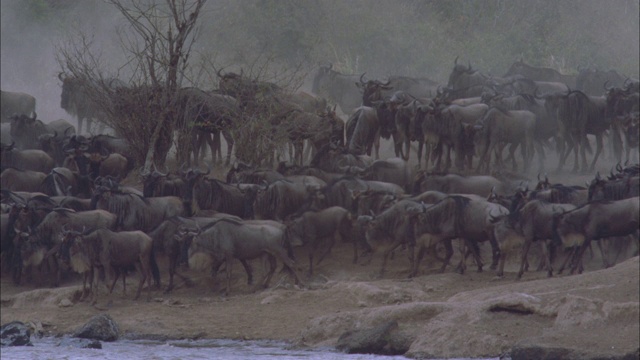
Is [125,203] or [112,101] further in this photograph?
[112,101]

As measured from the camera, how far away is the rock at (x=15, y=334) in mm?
13797

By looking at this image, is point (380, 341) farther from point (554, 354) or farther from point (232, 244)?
point (232, 244)

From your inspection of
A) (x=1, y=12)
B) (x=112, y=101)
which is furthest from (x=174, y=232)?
(x=1, y=12)

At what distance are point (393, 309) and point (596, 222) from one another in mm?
3153

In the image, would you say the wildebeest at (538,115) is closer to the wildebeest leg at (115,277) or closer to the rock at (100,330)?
the wildebeest leg at (115,277)

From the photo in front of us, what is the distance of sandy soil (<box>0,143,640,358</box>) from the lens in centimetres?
1155

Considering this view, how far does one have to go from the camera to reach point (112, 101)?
19.7m

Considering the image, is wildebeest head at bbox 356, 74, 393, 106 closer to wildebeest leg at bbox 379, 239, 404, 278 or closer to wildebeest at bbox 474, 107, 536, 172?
wildebeest at bbox 474, 107, 536, 172

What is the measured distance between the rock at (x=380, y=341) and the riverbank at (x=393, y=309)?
91mm

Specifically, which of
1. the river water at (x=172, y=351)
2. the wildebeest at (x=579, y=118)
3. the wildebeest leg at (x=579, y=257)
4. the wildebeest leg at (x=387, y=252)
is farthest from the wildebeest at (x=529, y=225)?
the wildebeest at (x=579, y=118)

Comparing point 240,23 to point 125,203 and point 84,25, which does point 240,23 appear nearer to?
point 84,25

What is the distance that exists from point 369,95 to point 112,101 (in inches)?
187

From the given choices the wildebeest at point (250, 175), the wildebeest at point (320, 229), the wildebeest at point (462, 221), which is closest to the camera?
the wildebeest at point (462, 221)

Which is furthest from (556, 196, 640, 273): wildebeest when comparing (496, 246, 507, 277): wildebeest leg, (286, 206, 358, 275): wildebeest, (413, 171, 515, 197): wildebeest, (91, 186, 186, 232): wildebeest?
(91, 186, 186, 232): wildebeest
